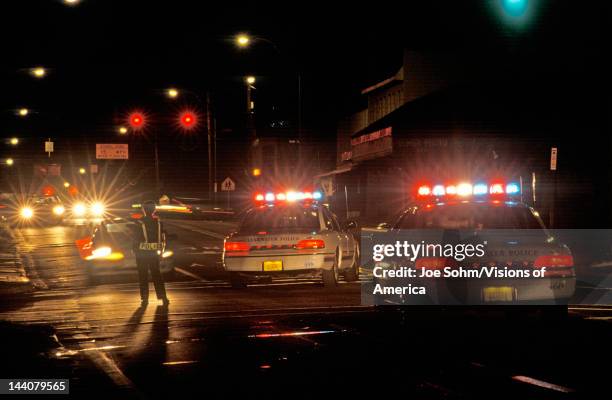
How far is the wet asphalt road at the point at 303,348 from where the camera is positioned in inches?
333

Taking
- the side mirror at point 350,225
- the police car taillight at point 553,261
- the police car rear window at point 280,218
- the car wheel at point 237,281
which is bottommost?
the car wheel at point 237,281

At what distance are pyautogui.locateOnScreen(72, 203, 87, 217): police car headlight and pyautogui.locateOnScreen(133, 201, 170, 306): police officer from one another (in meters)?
42.3

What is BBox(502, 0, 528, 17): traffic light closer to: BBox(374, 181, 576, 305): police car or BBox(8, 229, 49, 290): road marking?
BBox(374, 181, 576, 305): police car

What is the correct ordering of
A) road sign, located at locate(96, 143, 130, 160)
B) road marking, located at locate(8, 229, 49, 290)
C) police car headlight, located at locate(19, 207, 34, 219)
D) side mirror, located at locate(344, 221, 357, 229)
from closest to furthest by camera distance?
side mirror, located at locate(344, 221, 357, 229) → road marking, located at locate(8, 229, 49, 290) → police car headlight, located at locate(19, 207, 34, 219) → road sign, located at locate(96, 143, 130, 160)

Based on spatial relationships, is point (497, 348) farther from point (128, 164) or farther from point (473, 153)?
point (128, 164)

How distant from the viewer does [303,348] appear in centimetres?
1057

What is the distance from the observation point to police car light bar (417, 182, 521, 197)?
23031mm

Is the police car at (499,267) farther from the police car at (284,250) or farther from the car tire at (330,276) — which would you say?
the car tire at (330,276)

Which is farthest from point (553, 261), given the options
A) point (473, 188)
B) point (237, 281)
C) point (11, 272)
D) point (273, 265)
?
point (11, 272)

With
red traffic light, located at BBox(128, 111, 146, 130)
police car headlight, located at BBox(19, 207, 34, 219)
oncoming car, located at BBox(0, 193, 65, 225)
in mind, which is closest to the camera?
red traffic light, located at BBox(128, 111, 146, 130)

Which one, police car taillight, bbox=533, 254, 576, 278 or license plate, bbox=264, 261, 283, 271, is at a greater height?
police car taillight, bbox=533, 254, 576, 278

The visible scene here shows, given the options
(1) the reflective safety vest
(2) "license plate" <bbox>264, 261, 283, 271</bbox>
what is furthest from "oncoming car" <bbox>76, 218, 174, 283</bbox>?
(1) the reflective safety vest

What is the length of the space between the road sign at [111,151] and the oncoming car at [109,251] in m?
63.9

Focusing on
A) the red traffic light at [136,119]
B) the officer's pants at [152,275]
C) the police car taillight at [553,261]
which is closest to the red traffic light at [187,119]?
the red traffic light at [136,119]
